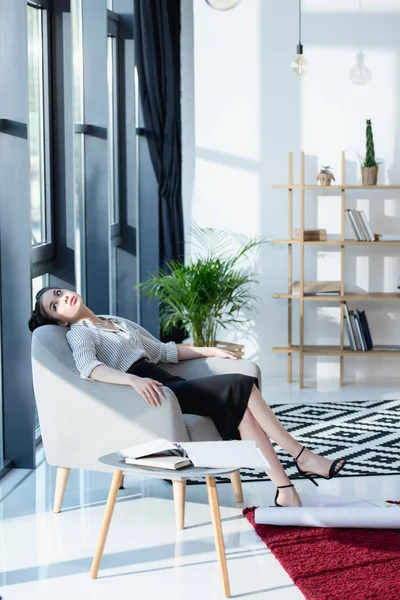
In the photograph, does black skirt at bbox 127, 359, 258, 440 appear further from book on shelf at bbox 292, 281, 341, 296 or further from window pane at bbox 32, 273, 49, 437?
book on shelf at bbox 292, 281, 341, 296

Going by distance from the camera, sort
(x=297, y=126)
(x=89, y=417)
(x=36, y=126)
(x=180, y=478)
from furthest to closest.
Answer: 1. (x=297, y=126)
2. (x=36, y=126)
3. (x=89, y=417)
4. (x=180, y=478)

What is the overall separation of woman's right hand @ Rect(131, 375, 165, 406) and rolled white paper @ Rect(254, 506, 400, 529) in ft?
2.11

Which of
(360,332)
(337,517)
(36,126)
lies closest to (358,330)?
(360,332)

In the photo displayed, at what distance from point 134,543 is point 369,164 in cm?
372

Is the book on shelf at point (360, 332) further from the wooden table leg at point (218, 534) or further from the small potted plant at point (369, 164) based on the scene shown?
the wooden table leg at point (218, 534)

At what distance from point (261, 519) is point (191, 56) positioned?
4.27m

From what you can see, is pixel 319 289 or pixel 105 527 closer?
pixel 105 527

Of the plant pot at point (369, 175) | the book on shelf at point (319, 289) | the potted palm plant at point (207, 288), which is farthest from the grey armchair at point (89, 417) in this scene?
the plant pot at point (369, 175)

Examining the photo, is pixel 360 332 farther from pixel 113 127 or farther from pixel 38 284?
pixel 38 284

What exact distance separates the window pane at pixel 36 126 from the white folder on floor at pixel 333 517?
205 cm

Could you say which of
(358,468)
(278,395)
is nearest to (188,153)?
(278,395)

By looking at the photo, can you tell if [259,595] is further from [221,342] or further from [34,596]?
[221,342]

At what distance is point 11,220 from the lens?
4246mm

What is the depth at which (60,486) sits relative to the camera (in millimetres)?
3816
